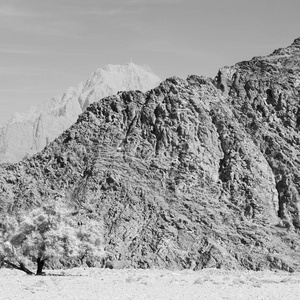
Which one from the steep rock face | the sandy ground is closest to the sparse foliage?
the sandy ground

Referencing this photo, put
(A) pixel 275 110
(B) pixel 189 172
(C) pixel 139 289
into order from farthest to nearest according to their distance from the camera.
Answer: (A) pixel 275 110
(B) pixel 189 172
(C) pixel 139 289

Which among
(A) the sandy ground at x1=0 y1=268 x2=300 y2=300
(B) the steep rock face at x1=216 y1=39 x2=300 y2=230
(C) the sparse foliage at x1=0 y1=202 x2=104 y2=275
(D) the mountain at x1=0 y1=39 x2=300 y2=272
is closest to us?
(A) the sandy ground at x1=0 y1=268 x2=300 y2=300

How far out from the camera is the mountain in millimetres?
79375

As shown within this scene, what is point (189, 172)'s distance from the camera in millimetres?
86250

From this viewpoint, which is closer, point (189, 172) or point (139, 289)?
point (139, 289)

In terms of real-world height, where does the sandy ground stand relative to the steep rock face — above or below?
below

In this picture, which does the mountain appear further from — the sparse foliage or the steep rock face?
the sparse foliage

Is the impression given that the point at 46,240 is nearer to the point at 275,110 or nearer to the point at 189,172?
the point at 189,172

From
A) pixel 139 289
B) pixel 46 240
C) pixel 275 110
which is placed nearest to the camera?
pixel 139 289

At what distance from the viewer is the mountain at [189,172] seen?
7938cm

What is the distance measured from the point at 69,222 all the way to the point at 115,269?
15985mm

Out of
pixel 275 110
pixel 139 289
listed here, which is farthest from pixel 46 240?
pixel 275 110

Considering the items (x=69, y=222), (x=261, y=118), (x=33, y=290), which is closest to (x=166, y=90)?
(x=261, y=118)

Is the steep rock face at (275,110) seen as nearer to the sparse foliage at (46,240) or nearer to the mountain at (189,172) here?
the mountain at (189,172)
